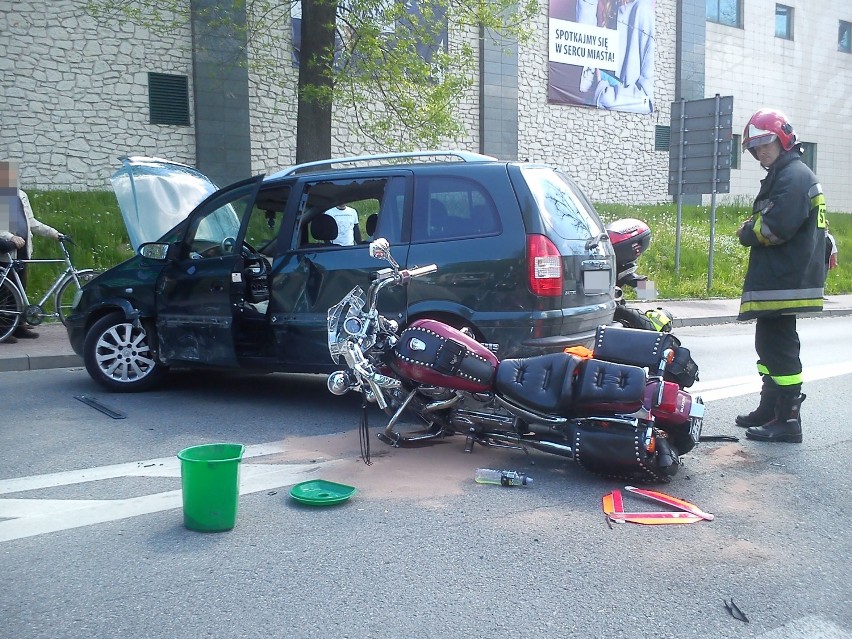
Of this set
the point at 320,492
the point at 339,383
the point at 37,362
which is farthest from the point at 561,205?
the point at 37,362

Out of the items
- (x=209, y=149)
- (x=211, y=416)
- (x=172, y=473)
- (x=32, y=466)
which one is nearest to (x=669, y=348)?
(x=172, y=473)

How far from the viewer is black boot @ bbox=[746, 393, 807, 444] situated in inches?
219

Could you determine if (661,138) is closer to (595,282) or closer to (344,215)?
(344,215)

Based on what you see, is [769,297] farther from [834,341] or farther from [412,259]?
[834,341]

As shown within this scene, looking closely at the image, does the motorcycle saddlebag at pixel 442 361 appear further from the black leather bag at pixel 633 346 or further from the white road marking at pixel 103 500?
the white road marking at pixel 103 500

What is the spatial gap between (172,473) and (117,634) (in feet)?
6.51

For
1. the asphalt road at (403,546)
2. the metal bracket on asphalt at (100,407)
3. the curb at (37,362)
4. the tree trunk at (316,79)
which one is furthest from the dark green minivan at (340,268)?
the tree trunk at (316,79)

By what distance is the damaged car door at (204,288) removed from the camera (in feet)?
21.5

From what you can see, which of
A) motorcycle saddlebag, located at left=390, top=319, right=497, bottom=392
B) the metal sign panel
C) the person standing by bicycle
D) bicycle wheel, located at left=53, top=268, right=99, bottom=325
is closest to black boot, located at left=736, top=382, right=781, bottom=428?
motorcycle saddlebag, located at left=390, top=319, right=497, bottom=392

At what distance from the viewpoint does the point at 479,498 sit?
14.7 feet

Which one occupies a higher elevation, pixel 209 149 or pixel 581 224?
pixel 209 149

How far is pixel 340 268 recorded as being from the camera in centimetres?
615

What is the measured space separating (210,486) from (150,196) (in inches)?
218

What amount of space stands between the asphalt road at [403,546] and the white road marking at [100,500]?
0.02 m
